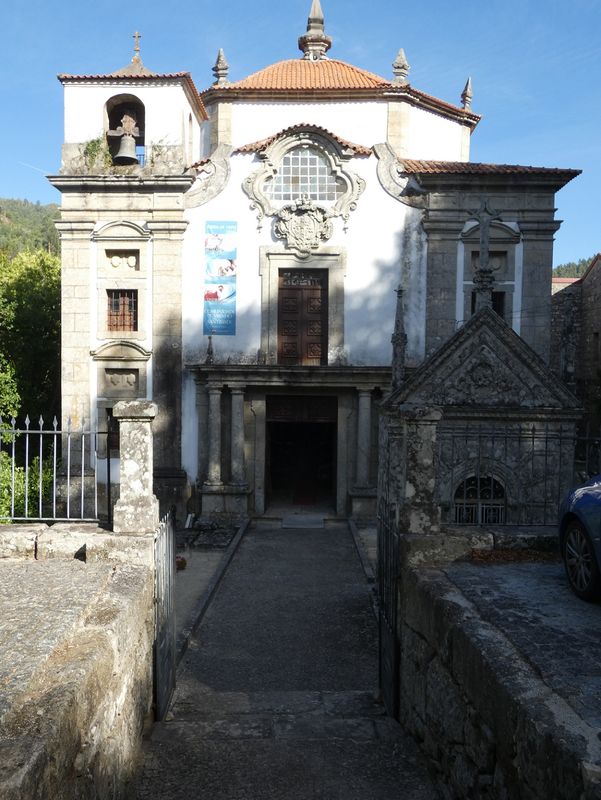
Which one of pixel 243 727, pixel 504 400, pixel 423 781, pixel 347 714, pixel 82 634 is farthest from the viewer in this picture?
pixel 504 400

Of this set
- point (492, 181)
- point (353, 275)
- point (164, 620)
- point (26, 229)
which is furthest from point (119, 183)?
point (26, 229)

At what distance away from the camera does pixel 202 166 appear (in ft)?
56.9

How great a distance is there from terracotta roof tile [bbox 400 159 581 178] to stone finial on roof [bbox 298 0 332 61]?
22.1ft

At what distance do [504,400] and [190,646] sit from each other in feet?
23.3

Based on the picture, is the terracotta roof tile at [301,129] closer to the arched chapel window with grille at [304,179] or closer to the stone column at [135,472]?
the arched chapel window with grille at [304,179]

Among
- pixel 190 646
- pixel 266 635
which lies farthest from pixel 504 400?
pixel 190 646

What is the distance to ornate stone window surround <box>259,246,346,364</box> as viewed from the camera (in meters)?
17.2

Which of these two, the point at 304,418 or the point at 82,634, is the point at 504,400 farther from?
the point at 82,634

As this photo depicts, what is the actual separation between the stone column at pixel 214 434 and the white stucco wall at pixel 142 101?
6.04 m

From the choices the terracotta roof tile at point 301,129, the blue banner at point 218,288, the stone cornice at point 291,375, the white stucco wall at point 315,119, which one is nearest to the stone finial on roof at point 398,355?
the stone cornice at point 291,375

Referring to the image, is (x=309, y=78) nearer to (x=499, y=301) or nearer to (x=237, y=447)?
(x=499, y=301)

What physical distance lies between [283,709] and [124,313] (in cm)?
1239

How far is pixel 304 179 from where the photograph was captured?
57.0ft

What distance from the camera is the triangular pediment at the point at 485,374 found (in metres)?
12.7
